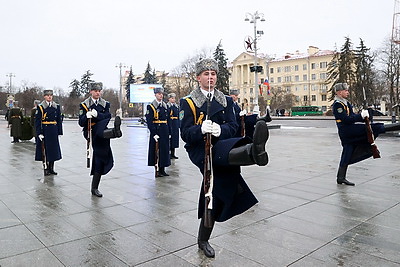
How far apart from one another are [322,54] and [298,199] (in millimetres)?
87491

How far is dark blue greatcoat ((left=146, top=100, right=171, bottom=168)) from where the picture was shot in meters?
7.91

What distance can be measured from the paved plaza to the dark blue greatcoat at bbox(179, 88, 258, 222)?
51cm

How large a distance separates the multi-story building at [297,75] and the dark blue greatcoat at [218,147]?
3299 inches

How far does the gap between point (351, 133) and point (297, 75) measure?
3493 inches

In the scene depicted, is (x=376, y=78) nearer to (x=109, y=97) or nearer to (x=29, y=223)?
(x=109, y=97)

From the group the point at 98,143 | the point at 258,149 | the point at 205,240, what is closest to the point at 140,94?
the point at 98,143

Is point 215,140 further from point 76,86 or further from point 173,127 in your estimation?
point 76,86

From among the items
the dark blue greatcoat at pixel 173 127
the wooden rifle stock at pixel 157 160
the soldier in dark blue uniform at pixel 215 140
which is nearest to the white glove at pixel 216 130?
the soldier in dark blue uniform at pixel 215 140

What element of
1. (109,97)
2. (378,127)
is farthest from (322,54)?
(378,127)

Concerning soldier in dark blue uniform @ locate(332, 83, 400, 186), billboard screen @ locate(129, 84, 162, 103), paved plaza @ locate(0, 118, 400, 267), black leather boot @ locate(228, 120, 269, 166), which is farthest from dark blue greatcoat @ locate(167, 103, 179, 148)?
billboard screen @ locate(129, 84, 162, 103)

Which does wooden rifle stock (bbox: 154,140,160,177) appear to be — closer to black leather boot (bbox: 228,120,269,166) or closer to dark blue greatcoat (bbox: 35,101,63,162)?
dark blue greatcoat (bbox: 35,101,63,162)

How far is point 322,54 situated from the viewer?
85562 mm

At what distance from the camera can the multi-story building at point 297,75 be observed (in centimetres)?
8638

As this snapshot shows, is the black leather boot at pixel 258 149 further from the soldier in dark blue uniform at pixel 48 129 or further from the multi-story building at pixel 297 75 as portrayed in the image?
the multi-story building at pixel 297 75
